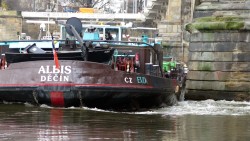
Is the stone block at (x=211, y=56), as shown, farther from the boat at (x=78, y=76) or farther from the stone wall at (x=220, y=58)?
the boat at (x=78, y=76)

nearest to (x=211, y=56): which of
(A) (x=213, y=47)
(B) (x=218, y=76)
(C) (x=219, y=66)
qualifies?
(A) (x=213, y=47)

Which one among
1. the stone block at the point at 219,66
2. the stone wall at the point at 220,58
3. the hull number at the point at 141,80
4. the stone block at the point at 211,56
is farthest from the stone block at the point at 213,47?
the hull number at the point at 141,80

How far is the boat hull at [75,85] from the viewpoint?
61.1 ft

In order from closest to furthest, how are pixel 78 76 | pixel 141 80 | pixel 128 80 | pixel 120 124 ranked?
pixel 120 124, pixel 78 76, pixel 128 80, pixel 141 80

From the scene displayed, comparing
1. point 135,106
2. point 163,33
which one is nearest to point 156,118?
point 135,106

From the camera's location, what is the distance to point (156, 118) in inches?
673

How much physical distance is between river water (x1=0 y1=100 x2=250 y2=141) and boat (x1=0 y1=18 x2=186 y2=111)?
1.14 ft

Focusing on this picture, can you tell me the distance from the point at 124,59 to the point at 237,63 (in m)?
6.82

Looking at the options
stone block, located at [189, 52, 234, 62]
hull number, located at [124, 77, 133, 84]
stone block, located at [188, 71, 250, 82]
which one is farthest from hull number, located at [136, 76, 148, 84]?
stone block, located at [189, 52, 234, 62]

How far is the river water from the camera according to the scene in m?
13.0

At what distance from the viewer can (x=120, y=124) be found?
15.3 metres

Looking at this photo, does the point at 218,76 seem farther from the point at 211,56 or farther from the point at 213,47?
the point at 213,47

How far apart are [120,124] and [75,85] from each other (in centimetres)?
356

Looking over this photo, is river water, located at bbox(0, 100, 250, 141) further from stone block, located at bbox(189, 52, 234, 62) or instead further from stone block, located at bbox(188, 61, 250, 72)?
stone block, located at bbox(189, 52, 234, 62)
